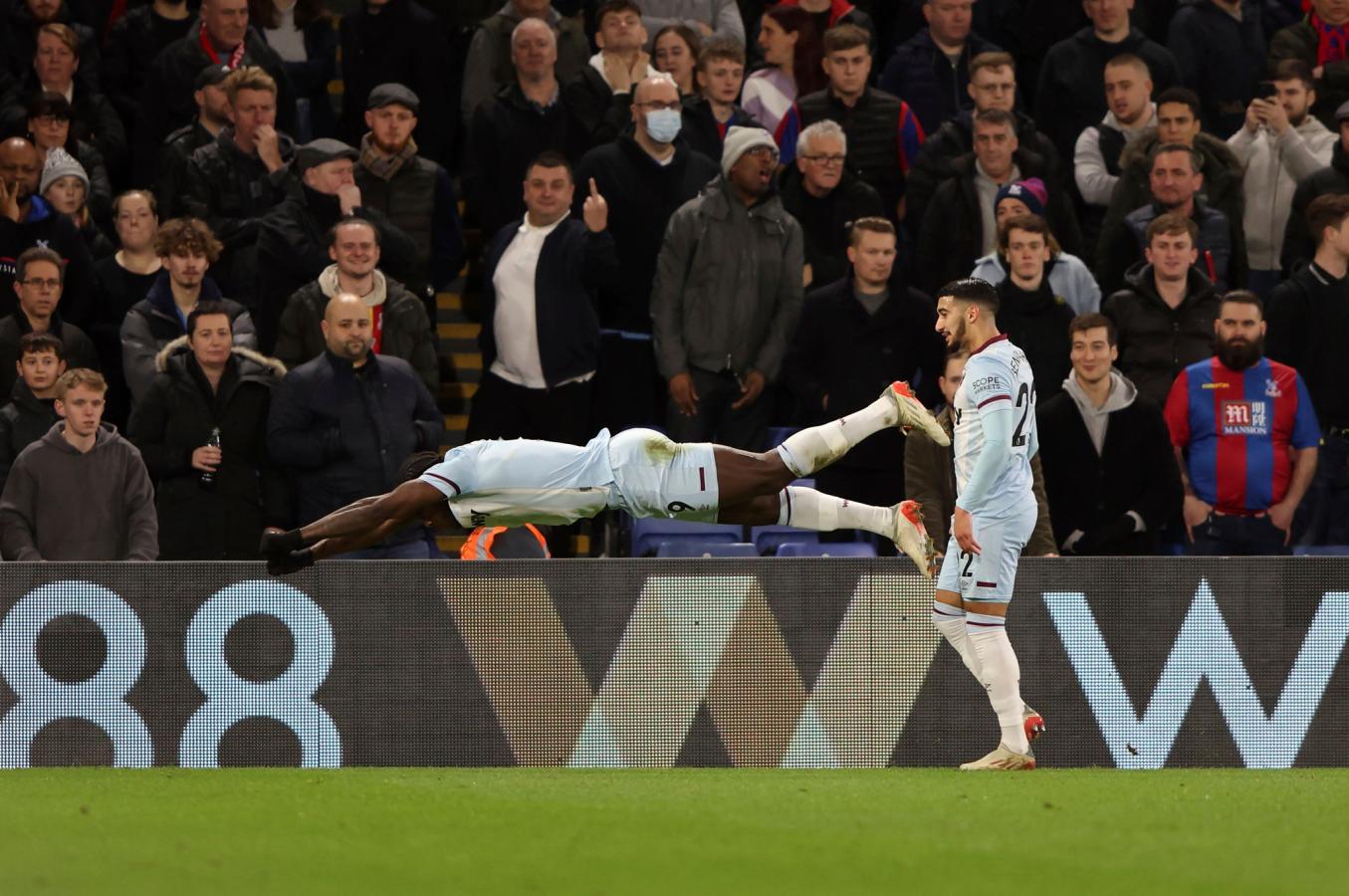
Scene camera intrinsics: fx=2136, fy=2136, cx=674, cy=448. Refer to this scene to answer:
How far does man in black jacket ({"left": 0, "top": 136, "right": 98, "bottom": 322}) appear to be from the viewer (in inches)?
582

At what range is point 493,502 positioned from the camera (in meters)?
11.0

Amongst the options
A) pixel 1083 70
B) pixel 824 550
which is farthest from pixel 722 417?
Result: pixel 1083 70

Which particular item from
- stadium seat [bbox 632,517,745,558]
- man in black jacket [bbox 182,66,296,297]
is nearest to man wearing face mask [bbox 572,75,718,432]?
stadium seat [bbox 632,517,745,558]

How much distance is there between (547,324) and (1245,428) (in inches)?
184

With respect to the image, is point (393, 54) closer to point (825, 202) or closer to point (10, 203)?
point (10, 203)

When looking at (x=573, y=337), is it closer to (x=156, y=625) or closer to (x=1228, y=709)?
(x=156, y=625)

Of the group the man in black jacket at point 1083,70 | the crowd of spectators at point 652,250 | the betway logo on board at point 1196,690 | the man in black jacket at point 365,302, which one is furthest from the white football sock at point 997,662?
the man in black jacket at point 1083,70

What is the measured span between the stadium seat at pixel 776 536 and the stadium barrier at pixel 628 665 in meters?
2.21

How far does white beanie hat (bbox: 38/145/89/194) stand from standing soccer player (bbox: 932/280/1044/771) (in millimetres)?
7222

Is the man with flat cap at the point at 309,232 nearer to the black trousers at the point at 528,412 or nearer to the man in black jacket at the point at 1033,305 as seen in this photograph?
the black trousers at the point at 528,412

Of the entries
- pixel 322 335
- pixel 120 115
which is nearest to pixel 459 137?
pixel 120 115

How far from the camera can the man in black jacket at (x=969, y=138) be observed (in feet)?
50.6

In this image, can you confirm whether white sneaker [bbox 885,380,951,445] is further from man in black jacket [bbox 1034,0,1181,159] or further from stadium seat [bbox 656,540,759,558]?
man in black jacket [bbox 1034,0,1181,159]

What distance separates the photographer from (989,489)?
1051cm
